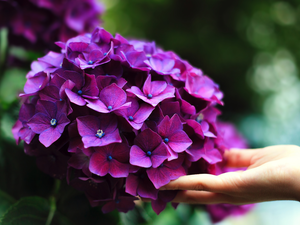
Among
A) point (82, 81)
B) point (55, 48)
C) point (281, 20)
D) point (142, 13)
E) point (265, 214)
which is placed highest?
point (281, 20)

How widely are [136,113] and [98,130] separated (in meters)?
0.08

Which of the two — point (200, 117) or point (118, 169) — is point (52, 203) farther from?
point (200, 117)

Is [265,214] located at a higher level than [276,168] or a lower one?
lower

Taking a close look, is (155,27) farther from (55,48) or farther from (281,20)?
(55,48)

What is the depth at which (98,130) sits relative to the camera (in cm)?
44

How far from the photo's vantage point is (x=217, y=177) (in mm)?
508

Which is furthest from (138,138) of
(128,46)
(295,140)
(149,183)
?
(295,140)

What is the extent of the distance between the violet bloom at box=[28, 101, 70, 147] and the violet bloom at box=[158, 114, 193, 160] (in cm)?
17

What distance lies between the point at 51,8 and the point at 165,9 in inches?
73.8

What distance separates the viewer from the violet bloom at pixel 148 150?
0.44 metres

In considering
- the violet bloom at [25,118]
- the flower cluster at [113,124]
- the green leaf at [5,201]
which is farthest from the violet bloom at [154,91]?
the green leaf at [5,201]

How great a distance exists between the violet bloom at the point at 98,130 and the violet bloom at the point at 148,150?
0.14 feet

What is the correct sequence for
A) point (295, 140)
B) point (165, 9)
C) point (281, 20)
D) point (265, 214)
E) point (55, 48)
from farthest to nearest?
point (165, 9), point (281, 20), point (265, 214), point (295, 140), point (55, 48)

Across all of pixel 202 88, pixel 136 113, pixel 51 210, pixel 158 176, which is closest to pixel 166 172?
pixel 158 176
